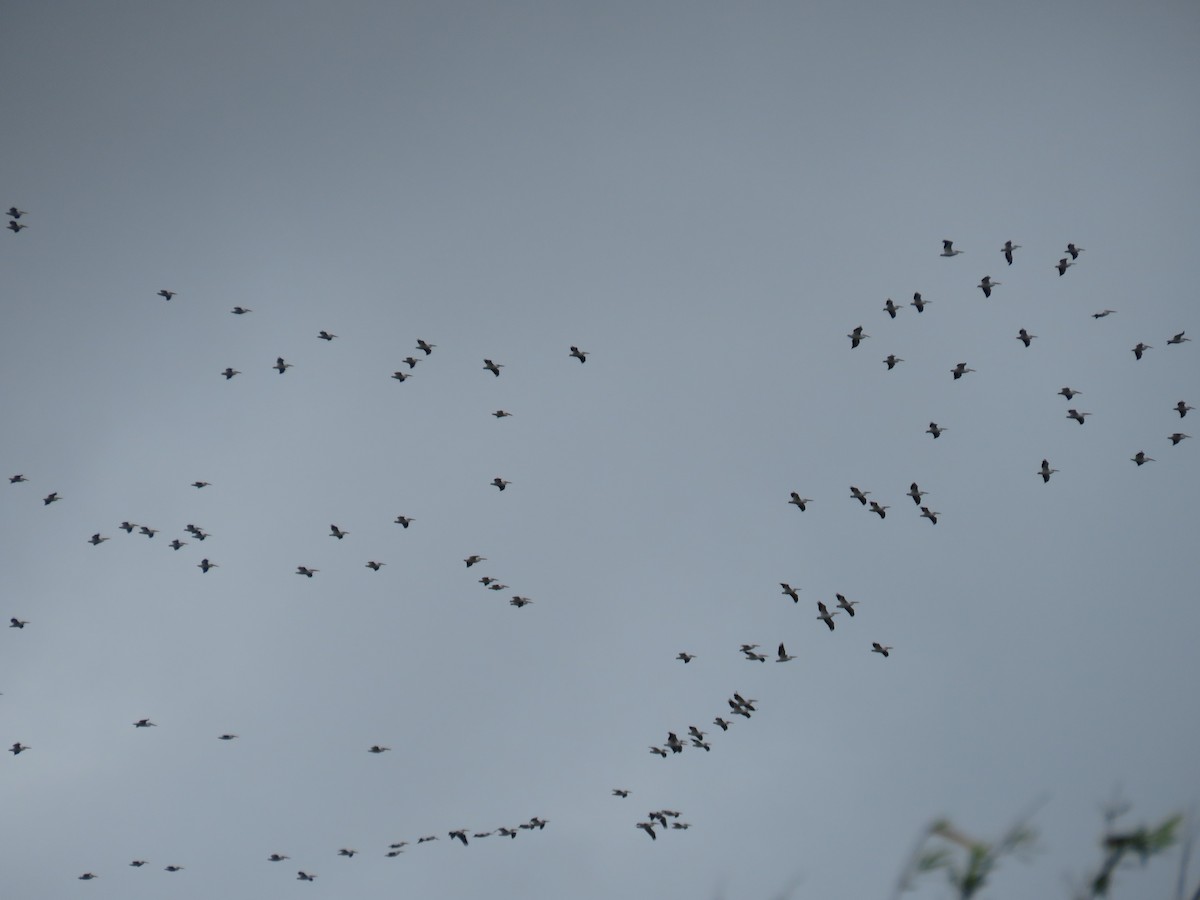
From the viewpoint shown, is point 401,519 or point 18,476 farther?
point 18,476

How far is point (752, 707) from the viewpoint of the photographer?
224ft

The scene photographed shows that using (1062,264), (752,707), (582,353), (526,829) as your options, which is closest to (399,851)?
(526,829)

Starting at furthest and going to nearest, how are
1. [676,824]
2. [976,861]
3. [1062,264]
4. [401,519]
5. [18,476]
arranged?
[18,476] → [401,519] → [676,824] → [1062,264] → [976,861]

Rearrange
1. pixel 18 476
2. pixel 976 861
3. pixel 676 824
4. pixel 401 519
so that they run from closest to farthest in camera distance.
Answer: pixel 976 861 < pixel 676 824 < pixel 401 519 < pixel 18 476

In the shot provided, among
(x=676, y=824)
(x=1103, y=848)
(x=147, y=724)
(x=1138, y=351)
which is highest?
(x=147, y=724)

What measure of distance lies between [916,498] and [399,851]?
1565 inches

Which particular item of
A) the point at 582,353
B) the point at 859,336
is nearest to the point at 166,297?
the point at 582,353

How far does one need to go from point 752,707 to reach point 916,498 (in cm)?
1480

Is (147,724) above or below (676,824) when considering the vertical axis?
above

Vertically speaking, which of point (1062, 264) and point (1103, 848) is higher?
point (1062, 264)

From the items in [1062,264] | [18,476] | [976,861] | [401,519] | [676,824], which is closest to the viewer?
[976,861]

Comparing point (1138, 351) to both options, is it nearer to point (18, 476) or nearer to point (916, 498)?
point (916, 498)

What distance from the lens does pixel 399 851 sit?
78.7m

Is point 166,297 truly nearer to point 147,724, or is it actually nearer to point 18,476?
point 18,476
